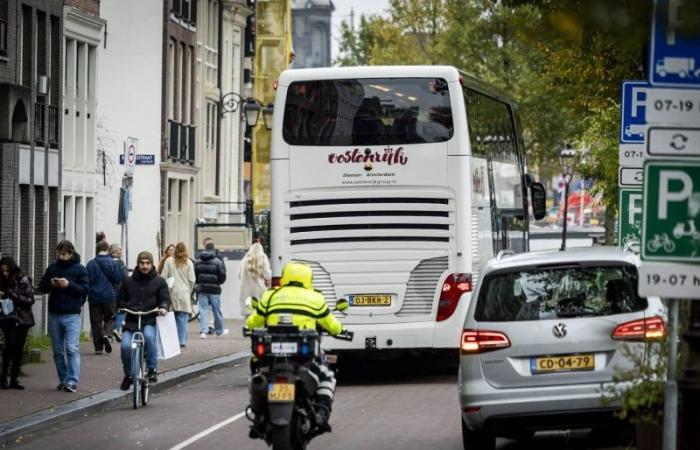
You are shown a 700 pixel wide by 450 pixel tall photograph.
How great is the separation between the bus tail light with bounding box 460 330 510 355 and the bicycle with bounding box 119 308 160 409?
23.9 feet

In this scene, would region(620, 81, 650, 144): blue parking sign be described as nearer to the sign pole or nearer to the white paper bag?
the white paper bag

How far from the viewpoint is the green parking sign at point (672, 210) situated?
9.56 meters

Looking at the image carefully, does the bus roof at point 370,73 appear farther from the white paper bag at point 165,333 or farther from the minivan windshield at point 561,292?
the minivan windshield at point 561,292

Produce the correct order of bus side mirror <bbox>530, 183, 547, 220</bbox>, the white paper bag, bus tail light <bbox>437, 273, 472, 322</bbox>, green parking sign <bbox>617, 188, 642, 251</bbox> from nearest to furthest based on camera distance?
green parking sign <bbox>617, 188, 642, 251</bbox>
the white paper bag
bus tail light <bbox>437, 273, 472, 322</bbox>
bus side mirror <bbox>530, 183, 547, 220</bbox>

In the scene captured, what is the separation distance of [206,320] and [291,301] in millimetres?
21267

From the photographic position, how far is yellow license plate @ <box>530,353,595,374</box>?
13.2 metres

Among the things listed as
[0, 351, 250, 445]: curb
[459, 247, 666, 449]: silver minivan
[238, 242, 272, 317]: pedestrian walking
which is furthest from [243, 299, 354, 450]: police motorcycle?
[238, 242, 272, 317]: pedestrian walking

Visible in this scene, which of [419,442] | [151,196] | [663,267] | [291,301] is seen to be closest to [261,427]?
[291,301]

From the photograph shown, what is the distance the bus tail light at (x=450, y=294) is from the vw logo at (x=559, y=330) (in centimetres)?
899

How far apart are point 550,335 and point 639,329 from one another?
65 cm

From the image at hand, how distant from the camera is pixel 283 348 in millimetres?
12922

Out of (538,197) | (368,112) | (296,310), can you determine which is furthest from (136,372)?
(538,197)

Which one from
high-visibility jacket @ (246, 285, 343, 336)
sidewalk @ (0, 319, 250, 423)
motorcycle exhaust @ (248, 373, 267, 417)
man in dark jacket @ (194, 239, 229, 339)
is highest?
high-visibility jacket @ (246, 285, 343, 336)

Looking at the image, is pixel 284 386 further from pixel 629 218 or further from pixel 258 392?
pixel 629 218
